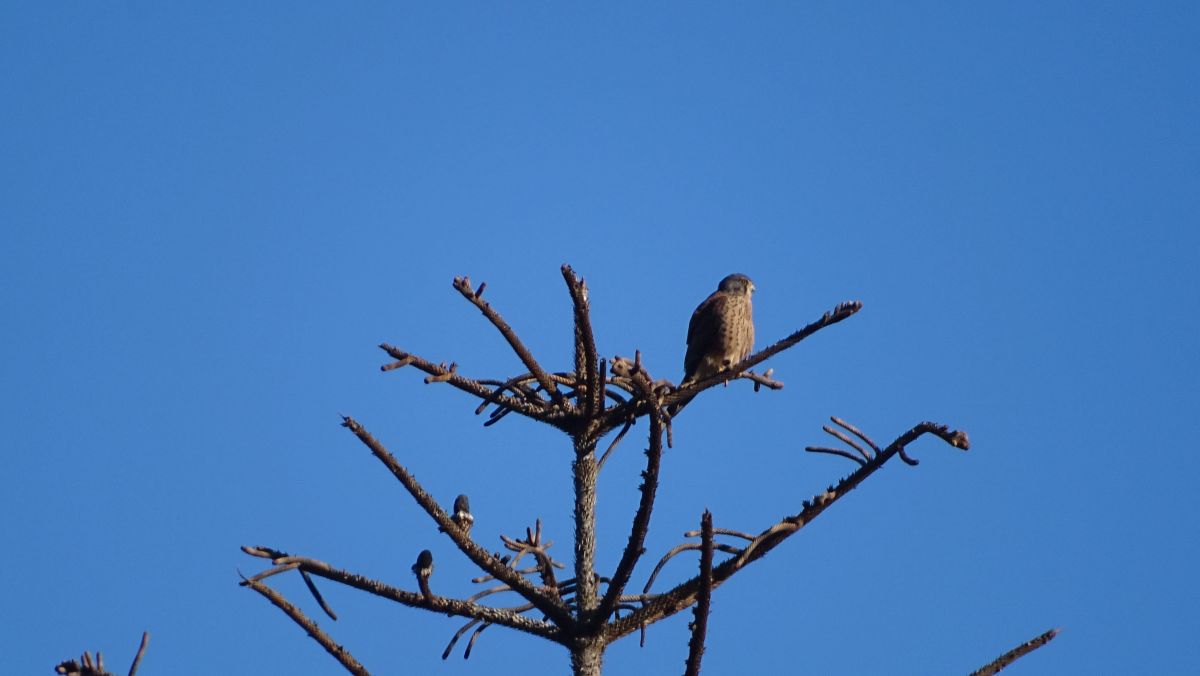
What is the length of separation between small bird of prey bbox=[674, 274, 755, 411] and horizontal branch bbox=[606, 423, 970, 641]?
15.2ft

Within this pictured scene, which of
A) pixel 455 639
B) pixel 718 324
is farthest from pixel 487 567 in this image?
pixel 718 324

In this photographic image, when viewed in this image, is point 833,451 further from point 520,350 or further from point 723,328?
point 723,328

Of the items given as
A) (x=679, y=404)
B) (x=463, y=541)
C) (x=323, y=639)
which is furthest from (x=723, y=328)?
(x=323, y=639)

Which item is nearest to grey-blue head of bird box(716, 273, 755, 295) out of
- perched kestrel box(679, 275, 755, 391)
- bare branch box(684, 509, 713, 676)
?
perched kestrel box(679, 275, 755, 391)

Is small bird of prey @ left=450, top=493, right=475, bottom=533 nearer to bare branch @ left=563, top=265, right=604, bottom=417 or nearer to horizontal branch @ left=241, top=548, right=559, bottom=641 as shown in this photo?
horizontal branch @ left=241, top=548, right=559, bottom=641

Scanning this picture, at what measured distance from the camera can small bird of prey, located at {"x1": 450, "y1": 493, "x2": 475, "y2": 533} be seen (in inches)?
106

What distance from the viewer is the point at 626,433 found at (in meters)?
3.13

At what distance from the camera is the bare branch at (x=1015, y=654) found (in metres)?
2.39

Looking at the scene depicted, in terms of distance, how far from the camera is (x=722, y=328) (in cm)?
746

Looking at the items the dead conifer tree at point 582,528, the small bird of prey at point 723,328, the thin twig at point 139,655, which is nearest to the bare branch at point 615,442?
the dead conifer tree at point 582,528

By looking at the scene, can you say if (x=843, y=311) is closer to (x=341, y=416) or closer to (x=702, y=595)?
(x=702, y=595)

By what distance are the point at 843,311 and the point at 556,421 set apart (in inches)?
31.9

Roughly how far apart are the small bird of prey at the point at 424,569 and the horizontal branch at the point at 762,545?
509 mm

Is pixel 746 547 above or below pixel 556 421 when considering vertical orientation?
below
